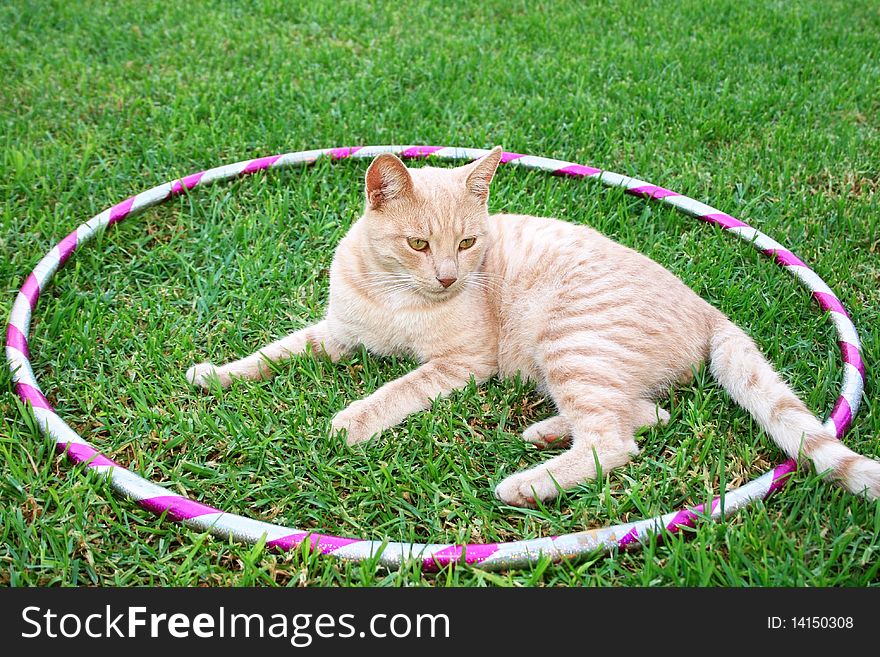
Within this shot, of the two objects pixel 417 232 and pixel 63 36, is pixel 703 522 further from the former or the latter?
pixel 63 36

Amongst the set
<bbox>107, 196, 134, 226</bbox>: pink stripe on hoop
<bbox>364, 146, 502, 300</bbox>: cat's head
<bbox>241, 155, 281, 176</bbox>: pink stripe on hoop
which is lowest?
<bbox>107, 196, 134, 226</bbox>: pink stripe on hoop

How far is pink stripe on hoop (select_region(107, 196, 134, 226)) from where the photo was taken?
418 centimetres

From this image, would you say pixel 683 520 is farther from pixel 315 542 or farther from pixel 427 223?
pixel 427 223

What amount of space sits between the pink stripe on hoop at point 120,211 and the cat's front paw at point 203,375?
1327 millimetres

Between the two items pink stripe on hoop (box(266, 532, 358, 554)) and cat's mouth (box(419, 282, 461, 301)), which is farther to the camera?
cat's mouth (box(419, 282, 461, 301))

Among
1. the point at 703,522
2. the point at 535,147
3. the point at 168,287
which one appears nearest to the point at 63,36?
the point at 168,287

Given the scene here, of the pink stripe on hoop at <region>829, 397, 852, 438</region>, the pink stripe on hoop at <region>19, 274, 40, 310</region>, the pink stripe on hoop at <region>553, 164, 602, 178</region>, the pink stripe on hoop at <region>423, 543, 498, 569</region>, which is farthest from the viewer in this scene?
the pink stripe on hoop at <region>553, 164, 602, 178</region>

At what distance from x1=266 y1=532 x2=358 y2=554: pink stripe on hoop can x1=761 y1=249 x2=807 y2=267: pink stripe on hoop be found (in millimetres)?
2674

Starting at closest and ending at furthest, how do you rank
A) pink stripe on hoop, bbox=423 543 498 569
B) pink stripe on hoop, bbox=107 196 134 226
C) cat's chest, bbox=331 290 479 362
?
1. pink stripe on hoop, bbox=423 543 498 569
2. cat's chest, bbox=331 290 479 362
3. pink stripe on hoop, bbox=107 196 134 226

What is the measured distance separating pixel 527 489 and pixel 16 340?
225 centimetres

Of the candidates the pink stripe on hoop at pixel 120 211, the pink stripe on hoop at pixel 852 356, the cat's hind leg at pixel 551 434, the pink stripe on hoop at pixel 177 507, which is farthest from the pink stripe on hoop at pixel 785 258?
the pink stripe on hoop at pixel 120 211

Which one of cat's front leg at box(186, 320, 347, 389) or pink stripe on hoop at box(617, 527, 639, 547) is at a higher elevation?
cat's front leg at box(186, 320, 347, 389)

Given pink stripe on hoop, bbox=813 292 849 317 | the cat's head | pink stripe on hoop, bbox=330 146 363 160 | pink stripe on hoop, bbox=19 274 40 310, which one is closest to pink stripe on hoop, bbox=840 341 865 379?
pink stripe on hoop, bbox=813 292 849 317

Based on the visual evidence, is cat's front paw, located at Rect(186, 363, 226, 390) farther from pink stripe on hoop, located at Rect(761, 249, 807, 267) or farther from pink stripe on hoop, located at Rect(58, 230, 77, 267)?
pink stripe on hoop, located at Rect(761, 249, 807, 267)
